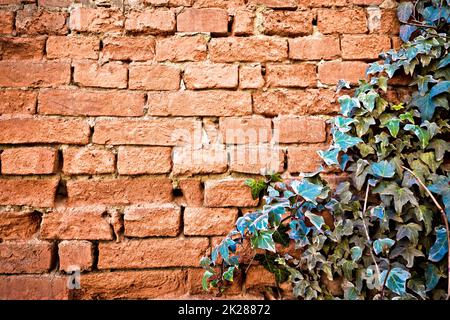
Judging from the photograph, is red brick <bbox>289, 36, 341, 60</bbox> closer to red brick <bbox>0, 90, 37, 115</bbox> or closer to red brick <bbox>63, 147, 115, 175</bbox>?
red brick <bbox>63, 147, 115, 175</bbox>

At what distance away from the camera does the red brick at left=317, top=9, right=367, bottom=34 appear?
3.66 feet

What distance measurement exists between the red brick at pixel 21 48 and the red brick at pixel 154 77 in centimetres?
34

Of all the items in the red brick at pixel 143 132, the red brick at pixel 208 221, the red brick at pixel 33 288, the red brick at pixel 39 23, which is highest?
the red brick at pixel 39 23

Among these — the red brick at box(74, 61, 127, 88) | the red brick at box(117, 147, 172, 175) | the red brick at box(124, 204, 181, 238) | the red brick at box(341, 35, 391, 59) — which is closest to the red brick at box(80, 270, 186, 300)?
the red brick at box(124, 204, 181, 238)

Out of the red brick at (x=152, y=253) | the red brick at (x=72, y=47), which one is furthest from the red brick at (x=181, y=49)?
the red brick at (x=152, y=253)

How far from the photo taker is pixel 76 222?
3.35 feet

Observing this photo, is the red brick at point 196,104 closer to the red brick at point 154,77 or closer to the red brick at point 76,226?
the red brick at point 154,77

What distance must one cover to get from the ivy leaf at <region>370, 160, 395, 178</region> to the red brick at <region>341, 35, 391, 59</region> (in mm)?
416

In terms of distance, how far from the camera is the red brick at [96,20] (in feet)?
3.56

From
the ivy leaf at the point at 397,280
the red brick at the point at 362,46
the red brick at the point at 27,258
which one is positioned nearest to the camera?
the ivy leaf at the point at 397,280

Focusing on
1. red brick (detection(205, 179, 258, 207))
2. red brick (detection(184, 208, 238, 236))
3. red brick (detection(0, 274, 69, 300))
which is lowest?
red brick (detection(0, 274, 69, 300))

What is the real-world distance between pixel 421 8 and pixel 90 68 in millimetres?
1235

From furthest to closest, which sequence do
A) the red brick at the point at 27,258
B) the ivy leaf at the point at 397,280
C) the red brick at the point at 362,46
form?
the red brick at the point at 362,46 < the red brick at the point at 27,258 < the ivy leaf at the point at 397,280

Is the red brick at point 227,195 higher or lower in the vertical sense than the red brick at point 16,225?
higher
